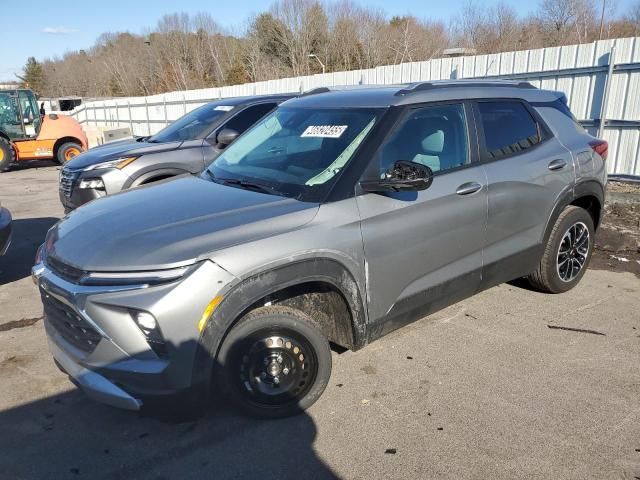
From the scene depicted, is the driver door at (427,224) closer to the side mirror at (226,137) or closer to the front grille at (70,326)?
the front grille at (70,326)

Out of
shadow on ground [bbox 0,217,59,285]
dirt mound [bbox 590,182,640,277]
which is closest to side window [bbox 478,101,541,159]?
dirt mound [bbox 590,182,640,277]

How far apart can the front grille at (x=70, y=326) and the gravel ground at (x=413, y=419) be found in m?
0.63

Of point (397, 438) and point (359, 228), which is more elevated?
point (359, 228)

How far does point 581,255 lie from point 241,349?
3.53m

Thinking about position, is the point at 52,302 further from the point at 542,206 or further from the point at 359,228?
the point at 542,206

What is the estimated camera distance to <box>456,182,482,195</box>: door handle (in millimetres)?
3486

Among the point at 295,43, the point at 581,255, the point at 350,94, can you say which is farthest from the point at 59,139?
the point at 295,43

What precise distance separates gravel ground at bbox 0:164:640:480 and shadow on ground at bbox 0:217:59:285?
1.72 meters

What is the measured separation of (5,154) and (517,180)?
15443 mm

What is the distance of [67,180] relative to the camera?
21.2ft

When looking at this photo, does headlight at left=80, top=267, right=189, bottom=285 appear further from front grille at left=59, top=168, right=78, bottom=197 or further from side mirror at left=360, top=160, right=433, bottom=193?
front grille at left=59, top=168, right=78, bottom=197

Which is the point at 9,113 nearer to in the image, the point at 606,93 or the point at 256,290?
the point at 606,93

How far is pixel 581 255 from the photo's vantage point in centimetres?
473

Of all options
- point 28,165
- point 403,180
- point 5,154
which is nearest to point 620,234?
point 403,180
